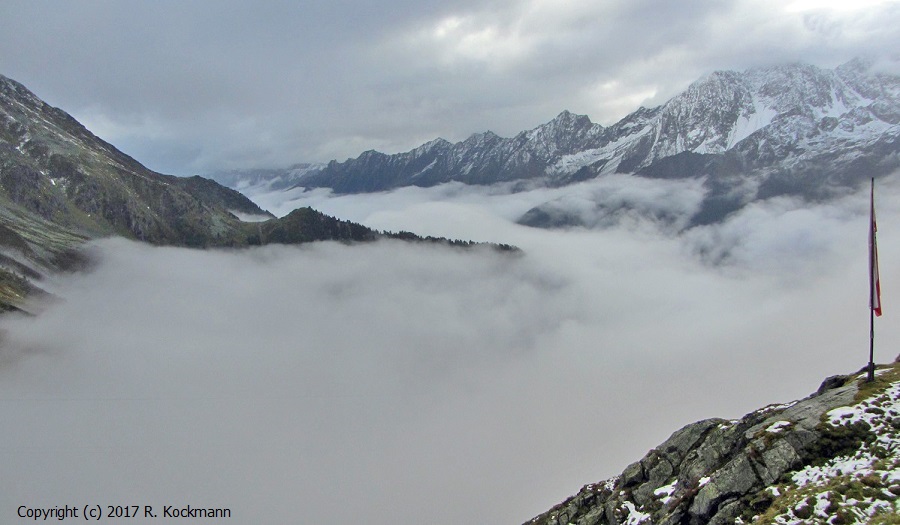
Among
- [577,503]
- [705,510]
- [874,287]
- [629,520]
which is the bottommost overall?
[577,503]

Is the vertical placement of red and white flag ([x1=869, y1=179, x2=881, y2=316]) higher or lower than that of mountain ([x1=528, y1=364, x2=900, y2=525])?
higher

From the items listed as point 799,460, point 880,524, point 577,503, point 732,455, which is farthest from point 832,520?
point 577,503

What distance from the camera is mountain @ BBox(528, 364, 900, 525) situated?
3347 cm

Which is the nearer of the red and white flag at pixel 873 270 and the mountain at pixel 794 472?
the mountain at pixel 794 472

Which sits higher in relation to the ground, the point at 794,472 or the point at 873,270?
the point at 873,270

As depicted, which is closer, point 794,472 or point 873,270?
point 794,472

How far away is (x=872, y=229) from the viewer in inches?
1752

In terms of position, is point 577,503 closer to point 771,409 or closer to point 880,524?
point 771,409

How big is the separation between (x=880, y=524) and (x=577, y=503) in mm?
38305

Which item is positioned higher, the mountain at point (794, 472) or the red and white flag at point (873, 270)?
the red and white flag at point (873, 270)

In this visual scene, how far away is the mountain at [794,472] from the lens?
33.5 m

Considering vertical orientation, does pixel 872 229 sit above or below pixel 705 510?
above

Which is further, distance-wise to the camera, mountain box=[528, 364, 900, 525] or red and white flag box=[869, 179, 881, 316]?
red and white flag box=[869, 179, 881, 316]

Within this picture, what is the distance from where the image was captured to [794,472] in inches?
1570
